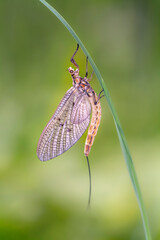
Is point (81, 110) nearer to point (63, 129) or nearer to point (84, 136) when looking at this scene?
point (63, 129)

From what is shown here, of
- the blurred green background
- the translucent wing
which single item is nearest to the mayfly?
the translucent wing

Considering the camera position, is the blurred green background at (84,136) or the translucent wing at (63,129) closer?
the translucent wing at (63,129)

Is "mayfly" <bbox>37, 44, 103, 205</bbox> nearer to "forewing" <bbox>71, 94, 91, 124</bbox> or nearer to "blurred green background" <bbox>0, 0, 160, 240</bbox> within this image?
"forewing" <bbox>71, 94, 91, 124</bbox>

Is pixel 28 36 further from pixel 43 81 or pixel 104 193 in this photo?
pixel 104 193

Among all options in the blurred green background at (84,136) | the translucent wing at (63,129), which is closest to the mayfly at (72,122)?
the translucent wing at (63,129)

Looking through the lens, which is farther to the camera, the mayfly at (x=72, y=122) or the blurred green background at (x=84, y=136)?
the blurred green background at (x=84, y=136)

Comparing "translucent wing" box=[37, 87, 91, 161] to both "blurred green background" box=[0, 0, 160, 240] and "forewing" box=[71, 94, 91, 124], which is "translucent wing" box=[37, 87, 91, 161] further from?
"blurred green background" box=[0, 0, 160, 240]

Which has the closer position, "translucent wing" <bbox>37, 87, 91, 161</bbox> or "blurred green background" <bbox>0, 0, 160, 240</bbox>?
"translucent wing" <bbox>37, 87, 91, 161</bbox>

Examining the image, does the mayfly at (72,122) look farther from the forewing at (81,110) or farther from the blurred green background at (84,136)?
the blurred green background at (84,136)
